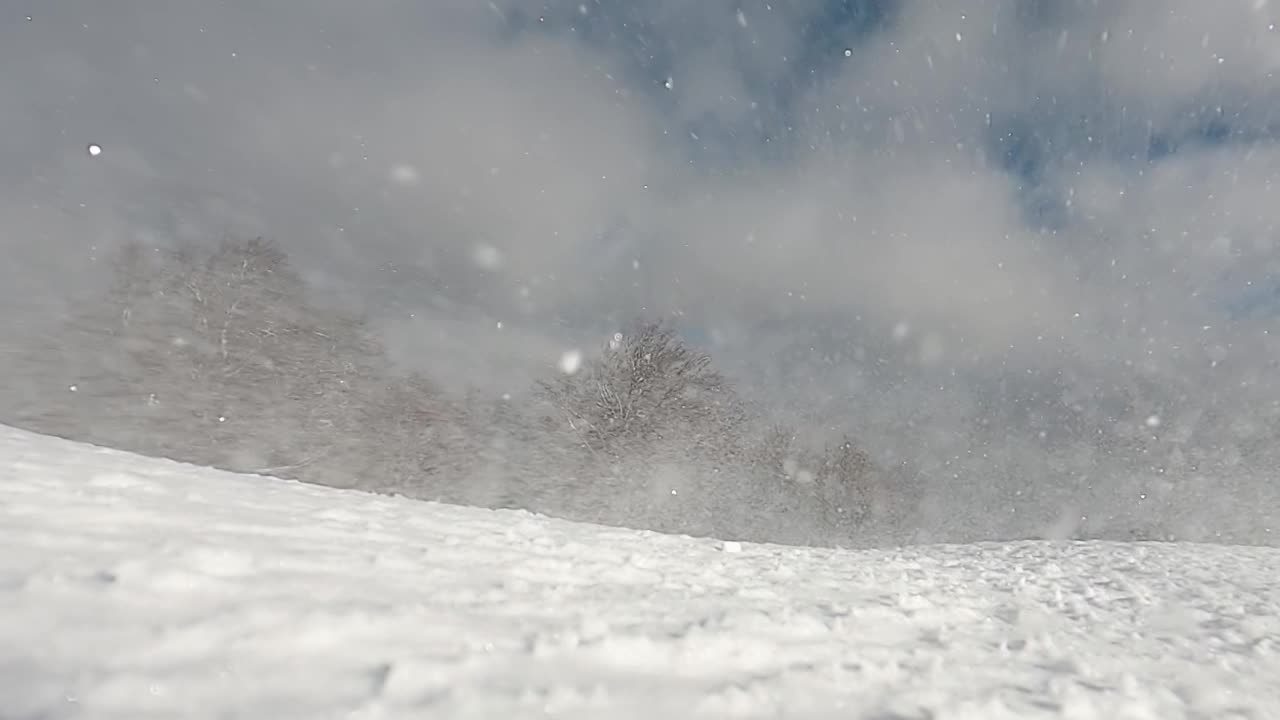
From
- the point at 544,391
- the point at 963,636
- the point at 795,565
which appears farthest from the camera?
the point at 544,391

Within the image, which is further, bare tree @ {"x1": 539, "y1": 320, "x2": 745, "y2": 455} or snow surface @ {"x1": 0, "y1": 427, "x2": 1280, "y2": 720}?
bare tree @ {"x1": 539, "y1": 320, "x2": 745, "y2": 455}

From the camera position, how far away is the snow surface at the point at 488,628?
1.35m

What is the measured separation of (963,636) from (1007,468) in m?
48.8

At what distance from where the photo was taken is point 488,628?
1.87 m

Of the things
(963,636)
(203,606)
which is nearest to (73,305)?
(203,606)

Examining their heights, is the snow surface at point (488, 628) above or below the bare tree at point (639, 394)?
below

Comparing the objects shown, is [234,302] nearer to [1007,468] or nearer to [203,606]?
[203,606]

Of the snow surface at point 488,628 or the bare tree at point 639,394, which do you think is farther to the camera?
the bare tree at point 639,394

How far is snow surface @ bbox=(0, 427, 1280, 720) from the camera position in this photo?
1.35 metres

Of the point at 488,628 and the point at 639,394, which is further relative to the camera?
the point at 639,394

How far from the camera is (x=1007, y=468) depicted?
42.1 metres

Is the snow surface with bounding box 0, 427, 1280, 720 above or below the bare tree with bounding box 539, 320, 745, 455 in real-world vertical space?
below

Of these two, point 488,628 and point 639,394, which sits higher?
point 639,394

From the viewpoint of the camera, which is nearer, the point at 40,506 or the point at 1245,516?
the point at 40,506
